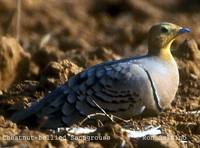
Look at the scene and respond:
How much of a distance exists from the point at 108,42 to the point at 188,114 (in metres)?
6.75

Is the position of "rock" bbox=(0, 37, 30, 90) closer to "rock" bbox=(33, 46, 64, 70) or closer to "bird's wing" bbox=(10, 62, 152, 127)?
"rock" bbox=(33, 46, 64, 70)

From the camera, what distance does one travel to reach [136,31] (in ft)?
50.1

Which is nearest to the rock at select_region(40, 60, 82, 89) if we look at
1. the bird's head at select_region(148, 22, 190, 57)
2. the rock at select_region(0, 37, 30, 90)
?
the bird's head at select_region(148, 22, 190, 57)

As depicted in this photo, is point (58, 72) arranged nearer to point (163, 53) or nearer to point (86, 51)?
point (163, 53)

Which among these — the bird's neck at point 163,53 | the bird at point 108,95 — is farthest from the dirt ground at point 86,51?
the bird's neck at point 163,53

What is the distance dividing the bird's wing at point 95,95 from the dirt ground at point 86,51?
177mm

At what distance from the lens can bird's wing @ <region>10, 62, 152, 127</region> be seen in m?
7.88

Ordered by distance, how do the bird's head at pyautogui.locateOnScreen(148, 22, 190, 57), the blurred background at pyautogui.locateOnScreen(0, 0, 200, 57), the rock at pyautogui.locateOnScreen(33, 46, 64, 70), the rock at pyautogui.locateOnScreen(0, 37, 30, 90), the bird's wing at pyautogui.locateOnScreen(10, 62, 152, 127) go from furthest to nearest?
the blurred background at pyautogui.locateOnScreen(0, 0, 200, 57) → the rock at pyautogui.locateOnScreen(33, 46, 64, 70) → the rock at pyautogui.locateOnScreen(0, 37, 30, 90) → the bird's head at pyautogui.locateOnScreen(148, 22, 190, 57) → the bird's wing at pyautogui.locateOnScreen(10, 62, 152, 127)

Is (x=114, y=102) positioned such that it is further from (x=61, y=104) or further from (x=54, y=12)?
(x=54, y=12)

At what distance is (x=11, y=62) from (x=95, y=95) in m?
3.21

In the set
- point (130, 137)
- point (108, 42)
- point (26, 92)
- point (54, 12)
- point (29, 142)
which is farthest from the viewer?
point (54, 12)

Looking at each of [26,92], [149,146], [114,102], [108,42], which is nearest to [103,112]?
[114,102]

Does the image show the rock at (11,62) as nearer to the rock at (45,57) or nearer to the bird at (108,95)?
the rock at (45,57)

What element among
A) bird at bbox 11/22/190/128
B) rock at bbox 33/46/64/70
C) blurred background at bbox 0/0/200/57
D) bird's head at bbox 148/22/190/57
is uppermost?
blurred background at bbox 0/0/200/57
